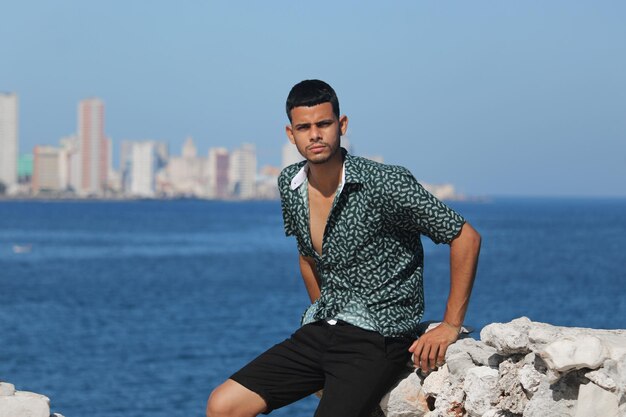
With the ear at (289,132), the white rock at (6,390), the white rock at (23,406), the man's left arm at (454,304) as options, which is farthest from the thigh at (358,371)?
the white rock at (6,390)

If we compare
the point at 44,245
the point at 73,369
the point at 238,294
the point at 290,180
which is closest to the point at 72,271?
the point at 238,294

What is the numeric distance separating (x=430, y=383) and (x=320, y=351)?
47 cm

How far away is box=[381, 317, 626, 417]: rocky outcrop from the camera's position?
368cm

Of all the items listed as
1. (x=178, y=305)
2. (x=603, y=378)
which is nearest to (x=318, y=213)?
→ (x=603, y=378)

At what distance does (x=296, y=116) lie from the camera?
175 inches

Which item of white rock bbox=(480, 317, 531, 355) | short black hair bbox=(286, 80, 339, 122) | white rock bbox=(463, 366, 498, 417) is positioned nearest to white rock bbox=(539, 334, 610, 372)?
white rock bbox=(480, 317, 531, 355)

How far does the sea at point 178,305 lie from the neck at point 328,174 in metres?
10.8

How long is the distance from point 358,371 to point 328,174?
82 cm

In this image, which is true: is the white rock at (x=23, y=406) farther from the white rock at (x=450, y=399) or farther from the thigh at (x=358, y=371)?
the white rock at (x=450, y=399)

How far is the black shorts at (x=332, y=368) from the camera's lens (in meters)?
4.36

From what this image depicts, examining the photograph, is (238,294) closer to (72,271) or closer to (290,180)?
(72,271)

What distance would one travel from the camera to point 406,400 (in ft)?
14.9

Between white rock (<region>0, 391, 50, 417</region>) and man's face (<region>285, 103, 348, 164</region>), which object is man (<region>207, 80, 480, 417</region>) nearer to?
man's face (<region>285, 103, 348, 164</region>)

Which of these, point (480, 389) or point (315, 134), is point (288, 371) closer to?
point (480, 389)
